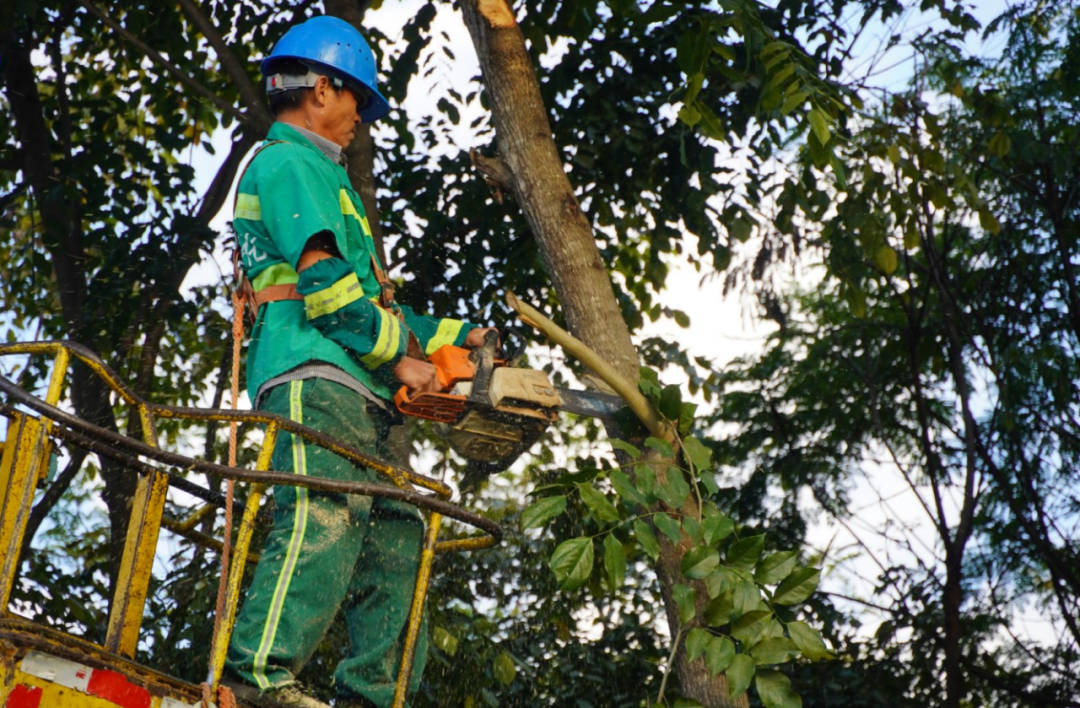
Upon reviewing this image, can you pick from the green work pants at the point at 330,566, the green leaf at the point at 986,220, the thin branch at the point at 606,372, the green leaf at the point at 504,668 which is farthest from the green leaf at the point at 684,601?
the green leaf at the point at 986,220

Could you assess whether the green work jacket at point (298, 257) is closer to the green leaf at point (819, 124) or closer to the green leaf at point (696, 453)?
the green leaf at point (696, 453)

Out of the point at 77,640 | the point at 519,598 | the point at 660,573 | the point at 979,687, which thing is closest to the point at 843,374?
the point at 979,687

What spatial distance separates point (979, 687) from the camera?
758 centimetres

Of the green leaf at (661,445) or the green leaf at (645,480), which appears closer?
the green leaf at (645,480)

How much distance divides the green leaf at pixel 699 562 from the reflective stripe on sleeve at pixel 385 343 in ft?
3.32

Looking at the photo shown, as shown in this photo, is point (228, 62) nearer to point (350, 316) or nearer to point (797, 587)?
point (350, 316)

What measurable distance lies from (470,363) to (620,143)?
3.55 metres

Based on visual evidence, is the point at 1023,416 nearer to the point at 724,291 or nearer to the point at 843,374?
the point at 843,374

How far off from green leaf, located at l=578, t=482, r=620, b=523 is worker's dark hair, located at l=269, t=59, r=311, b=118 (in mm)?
1458

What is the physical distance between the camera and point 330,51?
3.73 m

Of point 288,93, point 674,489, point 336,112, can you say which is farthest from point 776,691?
point 288,93

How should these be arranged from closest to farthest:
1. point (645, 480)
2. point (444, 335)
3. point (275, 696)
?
point (275, 696) < point (645, 480) < point (444, 335)

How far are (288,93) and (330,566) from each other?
4.81ft

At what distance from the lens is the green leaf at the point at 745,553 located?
11.6ft
